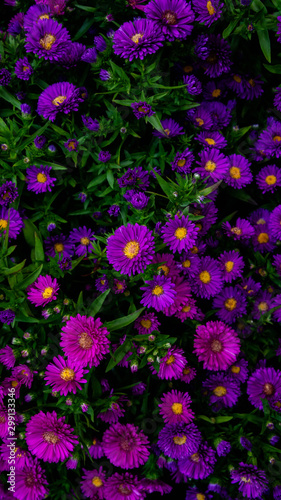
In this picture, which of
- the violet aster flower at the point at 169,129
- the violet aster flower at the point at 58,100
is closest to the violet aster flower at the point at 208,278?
the violet aster flower at the point at 169,129

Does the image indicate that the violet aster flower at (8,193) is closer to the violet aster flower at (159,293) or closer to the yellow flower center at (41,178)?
the yellow flower center at (41,178)

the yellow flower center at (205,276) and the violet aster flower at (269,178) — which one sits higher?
the violet aster flower at (269,178)

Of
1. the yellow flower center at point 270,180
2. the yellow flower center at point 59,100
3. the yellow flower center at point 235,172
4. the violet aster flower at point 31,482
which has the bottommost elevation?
the violet aster flower at point 31,482

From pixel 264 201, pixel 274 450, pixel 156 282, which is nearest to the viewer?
pixel 156 282

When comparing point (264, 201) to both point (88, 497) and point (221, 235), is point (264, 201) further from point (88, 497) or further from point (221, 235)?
point (88, 497)

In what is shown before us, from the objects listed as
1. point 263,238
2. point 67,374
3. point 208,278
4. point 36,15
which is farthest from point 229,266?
point 36,15

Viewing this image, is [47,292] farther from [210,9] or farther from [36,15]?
[210,9]

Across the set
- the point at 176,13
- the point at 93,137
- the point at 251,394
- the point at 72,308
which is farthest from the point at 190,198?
the point at 251,394
